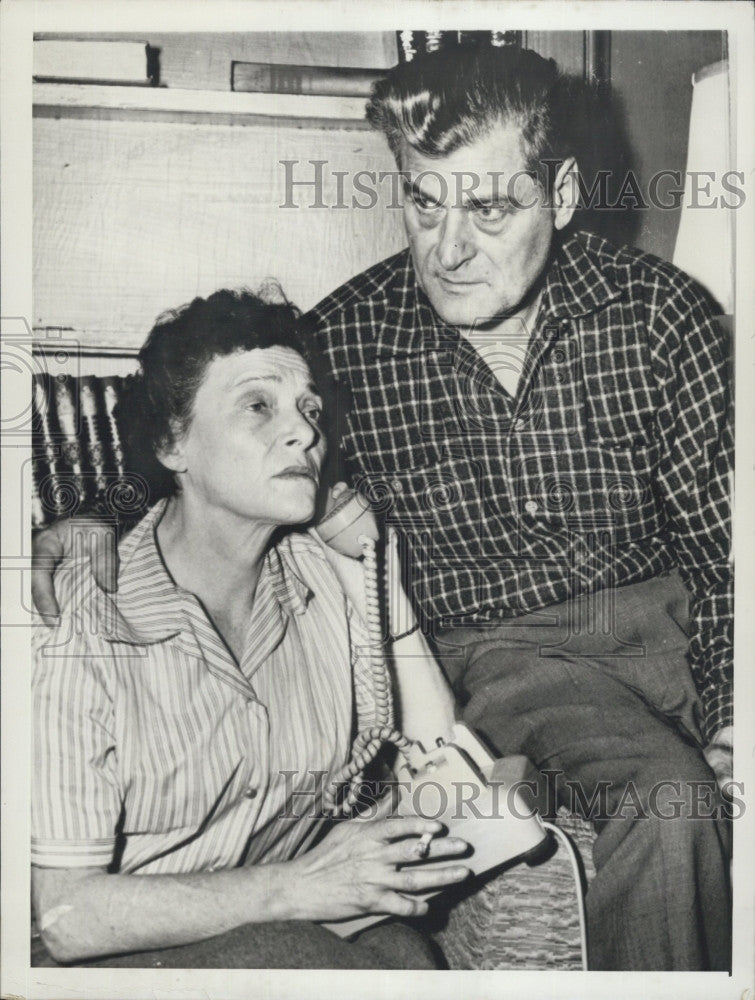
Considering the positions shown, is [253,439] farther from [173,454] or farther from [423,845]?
[423,845]

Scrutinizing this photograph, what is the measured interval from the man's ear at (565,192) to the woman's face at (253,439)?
539 mm

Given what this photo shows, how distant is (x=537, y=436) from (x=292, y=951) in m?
1.01

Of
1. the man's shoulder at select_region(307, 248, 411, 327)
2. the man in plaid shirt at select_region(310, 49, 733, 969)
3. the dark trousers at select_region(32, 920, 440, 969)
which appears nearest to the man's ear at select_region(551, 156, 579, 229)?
the man in plaid shirt at select_region(310, 49, 733, 969)

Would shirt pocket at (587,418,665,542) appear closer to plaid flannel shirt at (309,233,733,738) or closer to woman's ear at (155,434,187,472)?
plaid flannel shirt at (309,233,733,738)

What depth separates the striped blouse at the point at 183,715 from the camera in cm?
162

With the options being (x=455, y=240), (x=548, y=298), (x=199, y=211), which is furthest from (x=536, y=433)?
(x=199, y=211)

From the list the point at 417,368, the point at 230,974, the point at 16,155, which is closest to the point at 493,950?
the point at 230,974

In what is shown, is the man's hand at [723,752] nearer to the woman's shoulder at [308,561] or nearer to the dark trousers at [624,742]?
the dark trousers at [624,742]

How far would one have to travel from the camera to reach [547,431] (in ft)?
5.62

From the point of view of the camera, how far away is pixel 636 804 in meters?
1.66

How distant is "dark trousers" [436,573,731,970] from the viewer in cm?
163

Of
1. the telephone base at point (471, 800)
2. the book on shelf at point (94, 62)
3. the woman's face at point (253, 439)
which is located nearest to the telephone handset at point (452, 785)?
the telephone base at point (471, 800)

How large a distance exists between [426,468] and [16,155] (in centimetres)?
94

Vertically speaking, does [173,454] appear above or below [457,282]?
below
